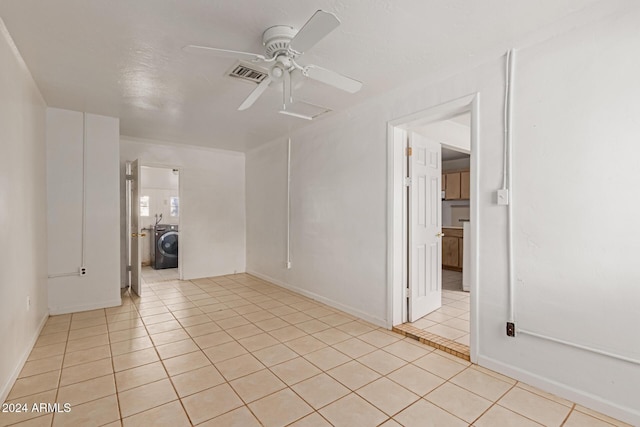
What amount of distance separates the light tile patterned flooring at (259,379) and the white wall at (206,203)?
7.05ft

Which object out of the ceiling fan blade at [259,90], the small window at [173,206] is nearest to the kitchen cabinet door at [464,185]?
the ceiling fan blade at [259,90]

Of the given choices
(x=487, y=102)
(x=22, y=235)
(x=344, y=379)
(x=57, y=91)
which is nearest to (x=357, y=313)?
→ (x=344, y=379)

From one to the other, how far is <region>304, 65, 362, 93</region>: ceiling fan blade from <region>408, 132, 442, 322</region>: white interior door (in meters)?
1.28

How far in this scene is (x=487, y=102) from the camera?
237 centimetres

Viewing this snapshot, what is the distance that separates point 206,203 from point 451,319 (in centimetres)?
442

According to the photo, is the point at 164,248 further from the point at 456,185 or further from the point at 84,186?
the point at 456,185

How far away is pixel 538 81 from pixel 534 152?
18.8 inches

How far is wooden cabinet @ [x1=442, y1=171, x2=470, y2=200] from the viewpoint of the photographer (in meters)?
6.39

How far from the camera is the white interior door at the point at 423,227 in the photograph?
10.7ft

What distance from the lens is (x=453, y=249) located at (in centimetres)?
627

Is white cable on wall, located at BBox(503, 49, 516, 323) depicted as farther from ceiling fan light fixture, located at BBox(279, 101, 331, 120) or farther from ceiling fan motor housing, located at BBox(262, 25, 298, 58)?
ceiling fan light fixture, located at BBox(279, 101, 331, 120)

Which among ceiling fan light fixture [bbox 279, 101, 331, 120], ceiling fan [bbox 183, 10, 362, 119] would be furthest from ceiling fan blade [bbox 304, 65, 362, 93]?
ceiling fan light fixture [bbox 279, 101, 331, 120]

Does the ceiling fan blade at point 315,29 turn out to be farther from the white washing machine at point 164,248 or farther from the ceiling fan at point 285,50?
the white washing machine at point 164,248

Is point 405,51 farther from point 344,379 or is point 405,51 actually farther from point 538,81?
point 344,379
